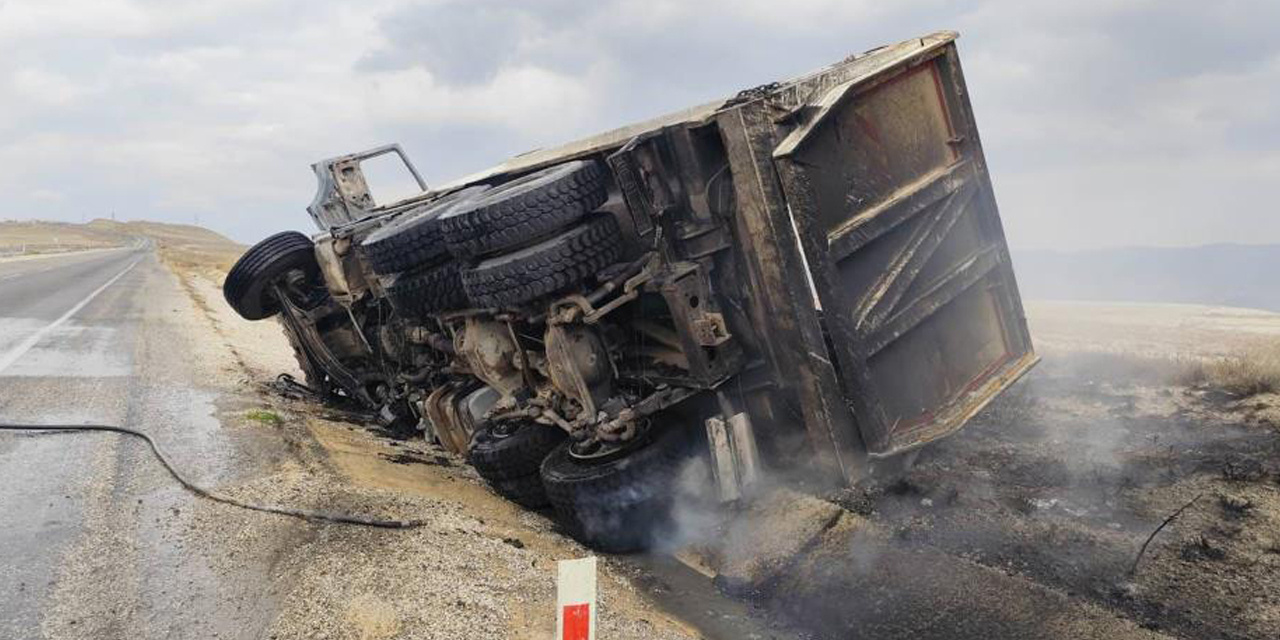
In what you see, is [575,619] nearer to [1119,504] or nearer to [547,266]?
[547,266]

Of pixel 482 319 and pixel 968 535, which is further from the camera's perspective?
pixel 482 319

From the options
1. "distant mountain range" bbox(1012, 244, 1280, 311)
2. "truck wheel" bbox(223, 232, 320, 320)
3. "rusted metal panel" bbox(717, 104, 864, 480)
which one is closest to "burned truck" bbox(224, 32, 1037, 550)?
"rusted metal panel" bbox(717, 104, 864, 480)

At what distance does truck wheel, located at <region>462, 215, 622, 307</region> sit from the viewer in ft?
14.2

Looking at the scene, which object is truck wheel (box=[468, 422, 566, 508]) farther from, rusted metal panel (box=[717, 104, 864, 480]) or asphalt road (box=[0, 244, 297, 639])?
rusted metal panel (box=[717, 104, 864, 480])

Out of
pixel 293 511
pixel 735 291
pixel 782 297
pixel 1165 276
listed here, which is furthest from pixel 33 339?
pixel 1165 276

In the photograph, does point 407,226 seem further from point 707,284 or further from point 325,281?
point 325,281

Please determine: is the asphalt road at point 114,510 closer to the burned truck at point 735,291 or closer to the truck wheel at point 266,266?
the truck wheel at point 266,266

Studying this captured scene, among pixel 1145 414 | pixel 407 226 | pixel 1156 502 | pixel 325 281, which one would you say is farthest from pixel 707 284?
pixel 325 281

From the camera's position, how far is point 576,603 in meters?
2.62

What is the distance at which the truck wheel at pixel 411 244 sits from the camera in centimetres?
499

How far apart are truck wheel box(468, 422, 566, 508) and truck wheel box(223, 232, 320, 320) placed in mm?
3263

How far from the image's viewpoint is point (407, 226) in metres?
5.08

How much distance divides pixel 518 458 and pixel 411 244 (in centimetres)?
141

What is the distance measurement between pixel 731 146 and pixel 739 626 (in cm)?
220
